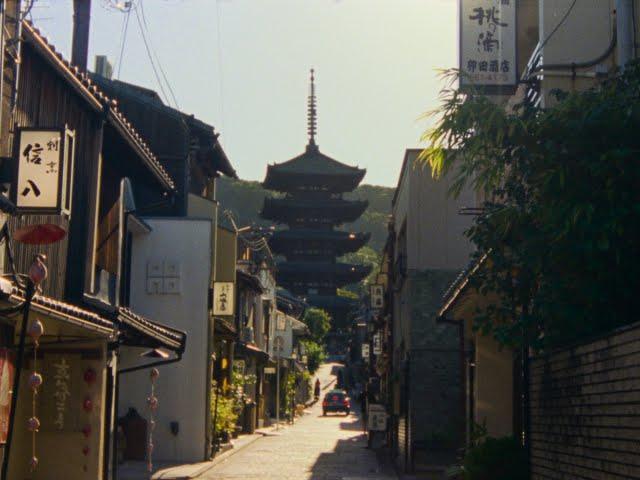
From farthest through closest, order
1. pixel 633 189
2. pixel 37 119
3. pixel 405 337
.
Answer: pixel 405 337
pixel 37 119
pixel 633 189

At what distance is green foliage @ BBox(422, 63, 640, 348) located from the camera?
31.8ft

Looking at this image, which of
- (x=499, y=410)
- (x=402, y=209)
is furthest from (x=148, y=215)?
(x=499, y=410)

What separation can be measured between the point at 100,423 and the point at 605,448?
8.55 meters

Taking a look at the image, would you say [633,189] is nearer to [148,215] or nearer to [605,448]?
[605,448]

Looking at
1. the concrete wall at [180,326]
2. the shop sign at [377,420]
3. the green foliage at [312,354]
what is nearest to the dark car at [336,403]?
the green foliage at [312,354]

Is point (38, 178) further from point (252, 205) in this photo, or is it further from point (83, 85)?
point (252, 205)

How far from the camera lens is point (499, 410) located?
19.2 m

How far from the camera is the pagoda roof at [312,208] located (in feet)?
260

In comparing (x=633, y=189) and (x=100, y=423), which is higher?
(x=633, y=189)

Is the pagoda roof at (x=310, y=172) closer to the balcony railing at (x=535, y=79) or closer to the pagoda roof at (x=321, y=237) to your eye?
the pagoda roof at (x=321, y=237)

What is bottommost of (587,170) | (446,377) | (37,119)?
(446,377)

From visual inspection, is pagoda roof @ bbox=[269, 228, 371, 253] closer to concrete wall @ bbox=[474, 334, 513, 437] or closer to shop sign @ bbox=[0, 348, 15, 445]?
concrete wall @ bbox=[474, 334, 513, 437]

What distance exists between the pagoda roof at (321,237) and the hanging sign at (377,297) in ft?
132

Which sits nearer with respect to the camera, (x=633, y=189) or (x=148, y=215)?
(x=633, y=189)
